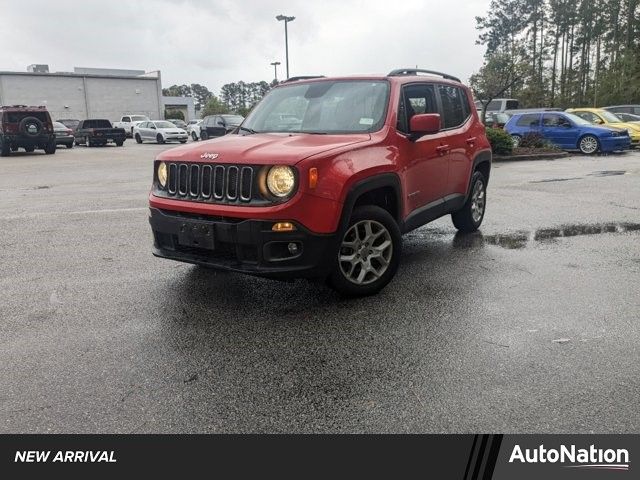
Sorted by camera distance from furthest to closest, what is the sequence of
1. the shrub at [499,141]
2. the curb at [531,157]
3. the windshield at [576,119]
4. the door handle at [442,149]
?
the windshield at [576,119] → the shrub at [499,141] → the curb at [531,157] → the door handle at [442,149]

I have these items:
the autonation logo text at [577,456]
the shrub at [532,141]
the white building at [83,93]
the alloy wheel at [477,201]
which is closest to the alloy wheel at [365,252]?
the autonation logo text at [577,456]

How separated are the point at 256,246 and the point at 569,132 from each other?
1933 cm

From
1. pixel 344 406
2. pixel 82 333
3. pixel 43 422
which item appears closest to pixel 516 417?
pixel 344 406

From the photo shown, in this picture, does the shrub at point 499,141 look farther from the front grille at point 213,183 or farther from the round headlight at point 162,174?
the front grille at point 213,183

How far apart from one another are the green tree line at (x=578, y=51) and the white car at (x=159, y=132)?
25337 mm

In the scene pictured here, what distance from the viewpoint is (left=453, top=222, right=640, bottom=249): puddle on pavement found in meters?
6.93

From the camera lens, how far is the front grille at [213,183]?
434 cm

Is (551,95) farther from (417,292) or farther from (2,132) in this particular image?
(417,292)

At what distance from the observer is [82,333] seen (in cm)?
418

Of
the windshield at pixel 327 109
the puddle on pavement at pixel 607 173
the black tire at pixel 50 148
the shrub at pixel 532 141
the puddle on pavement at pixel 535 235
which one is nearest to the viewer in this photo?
the windshield at pixel 327 109

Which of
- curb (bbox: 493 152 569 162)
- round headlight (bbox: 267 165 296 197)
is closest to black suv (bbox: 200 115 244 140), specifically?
curb (bbox: 493 152 569 162)

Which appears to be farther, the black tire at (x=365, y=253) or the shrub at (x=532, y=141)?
the shrub at (x=532, y=141)

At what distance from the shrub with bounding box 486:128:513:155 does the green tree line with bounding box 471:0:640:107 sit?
29.2 m

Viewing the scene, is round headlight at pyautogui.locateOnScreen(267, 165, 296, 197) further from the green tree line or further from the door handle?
the green tree line
